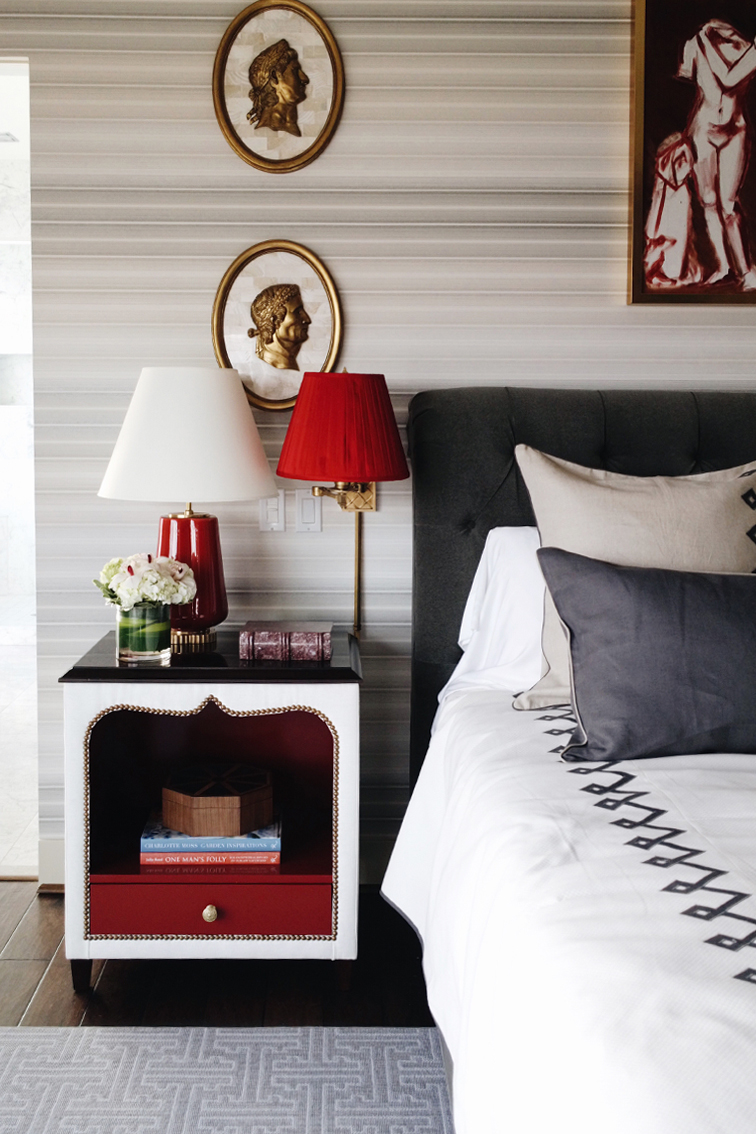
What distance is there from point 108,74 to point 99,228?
0.35 m

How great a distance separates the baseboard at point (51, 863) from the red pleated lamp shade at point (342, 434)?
3.82ft

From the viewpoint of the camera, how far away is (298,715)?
7.32 feet

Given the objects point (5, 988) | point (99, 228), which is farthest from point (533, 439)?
point (5, 988)

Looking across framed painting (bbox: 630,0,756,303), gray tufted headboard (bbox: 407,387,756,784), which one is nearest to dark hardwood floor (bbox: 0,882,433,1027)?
gray tufted headboard (bbox: 407,387,756,784)

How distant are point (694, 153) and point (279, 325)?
1.07 meters

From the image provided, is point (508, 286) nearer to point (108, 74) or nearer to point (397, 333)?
point (397, 333)

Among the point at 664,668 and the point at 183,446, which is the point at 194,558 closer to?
the point at 183,446

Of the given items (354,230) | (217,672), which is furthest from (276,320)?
(217,672)

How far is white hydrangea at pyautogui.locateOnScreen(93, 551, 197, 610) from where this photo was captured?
1.81m

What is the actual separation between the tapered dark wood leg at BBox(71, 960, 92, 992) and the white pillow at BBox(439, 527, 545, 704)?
0.93m

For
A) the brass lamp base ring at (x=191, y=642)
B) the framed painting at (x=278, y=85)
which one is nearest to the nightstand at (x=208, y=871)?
the brass lamp base ring at (x=191, y=642)

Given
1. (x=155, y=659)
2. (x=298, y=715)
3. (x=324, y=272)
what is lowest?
(x=298, y=715)

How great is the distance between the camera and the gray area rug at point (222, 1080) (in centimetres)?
151

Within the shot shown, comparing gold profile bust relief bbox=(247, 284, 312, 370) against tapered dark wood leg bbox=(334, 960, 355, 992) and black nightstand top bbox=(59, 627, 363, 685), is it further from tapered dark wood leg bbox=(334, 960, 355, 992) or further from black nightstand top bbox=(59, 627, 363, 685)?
tapered dark wood leg bbox=(334, 960, 355, 992)
